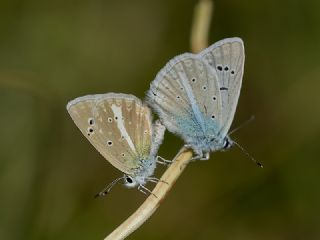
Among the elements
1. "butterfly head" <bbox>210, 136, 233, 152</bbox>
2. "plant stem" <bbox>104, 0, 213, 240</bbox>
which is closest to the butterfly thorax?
"plant stem" <bbox>104, 0, 213, 240</bbox>

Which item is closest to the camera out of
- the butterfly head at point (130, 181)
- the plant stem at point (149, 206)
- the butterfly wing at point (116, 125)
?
the plant stem at point (149, 206)

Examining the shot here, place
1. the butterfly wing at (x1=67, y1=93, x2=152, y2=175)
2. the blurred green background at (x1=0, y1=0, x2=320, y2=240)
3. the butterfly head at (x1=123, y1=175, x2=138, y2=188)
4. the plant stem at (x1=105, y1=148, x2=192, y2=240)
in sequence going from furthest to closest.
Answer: the blurred green background at (x1=0, y1=0, x2=320, y2=240) → the butterfly head at (x1=123, y1=175, x2=138, y2=188) → the butterfly wing at (x1=67, y1=93, x2=152, y2=175) → the plant stem at (x1=105, y1=148, x2=192, y2=240)

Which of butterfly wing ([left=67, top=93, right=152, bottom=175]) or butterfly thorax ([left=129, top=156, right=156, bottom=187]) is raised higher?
butterfly wing ([left=67, top=93, right=152, bottom=175])

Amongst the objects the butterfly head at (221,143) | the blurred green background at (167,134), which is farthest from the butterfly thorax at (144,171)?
the blurred green background at (167,134)

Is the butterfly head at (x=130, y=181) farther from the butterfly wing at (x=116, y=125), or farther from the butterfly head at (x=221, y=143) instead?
the butterfly head at (x=221, y=143)

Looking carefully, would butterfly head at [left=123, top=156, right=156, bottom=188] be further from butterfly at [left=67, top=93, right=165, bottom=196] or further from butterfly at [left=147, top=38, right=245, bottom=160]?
butterfly at [left=147, top=38, right=245, bottom=160]

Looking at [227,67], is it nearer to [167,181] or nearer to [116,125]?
[116,125]

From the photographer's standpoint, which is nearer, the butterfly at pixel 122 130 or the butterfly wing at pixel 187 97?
the butterfly at pixel 122 130

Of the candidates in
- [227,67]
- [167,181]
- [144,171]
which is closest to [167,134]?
[144,171]
